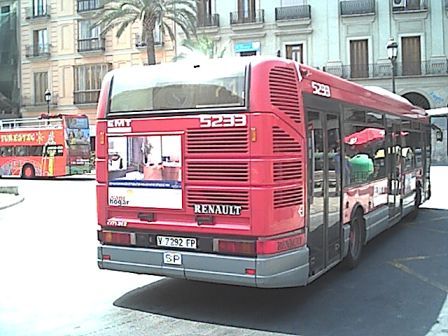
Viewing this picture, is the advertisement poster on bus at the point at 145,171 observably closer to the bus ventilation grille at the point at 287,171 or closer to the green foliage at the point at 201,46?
the bus ventilation grille at the point at 287,171

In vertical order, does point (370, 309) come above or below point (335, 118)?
below

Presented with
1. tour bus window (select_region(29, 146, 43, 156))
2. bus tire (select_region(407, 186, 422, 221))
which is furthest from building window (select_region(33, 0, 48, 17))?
bus tire (select_region(407, 186, 422, 221))

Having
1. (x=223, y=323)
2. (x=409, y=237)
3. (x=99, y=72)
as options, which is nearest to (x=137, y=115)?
(x=223, y=323)

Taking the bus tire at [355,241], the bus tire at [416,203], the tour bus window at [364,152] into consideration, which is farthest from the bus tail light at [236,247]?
the bus tire at [416,203]

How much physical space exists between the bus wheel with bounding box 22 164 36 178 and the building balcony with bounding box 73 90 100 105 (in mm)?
12717

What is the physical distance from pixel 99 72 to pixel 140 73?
4229 centimetres

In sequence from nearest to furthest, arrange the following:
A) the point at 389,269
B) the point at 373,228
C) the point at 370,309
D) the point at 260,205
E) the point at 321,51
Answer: the point at 260,205 < the point at 370,309 < the point at 389,269 < the point at 373,228 < the point at 321,51

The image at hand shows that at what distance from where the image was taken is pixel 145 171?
274 inches

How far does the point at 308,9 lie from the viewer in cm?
4197

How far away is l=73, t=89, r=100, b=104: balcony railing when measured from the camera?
158ft

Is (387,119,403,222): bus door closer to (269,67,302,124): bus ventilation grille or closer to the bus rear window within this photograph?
(269,67,302,124): bus ventilation grille

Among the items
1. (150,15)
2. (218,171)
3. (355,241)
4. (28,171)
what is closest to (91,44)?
(150,15)

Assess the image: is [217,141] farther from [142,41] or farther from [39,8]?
[39,8]

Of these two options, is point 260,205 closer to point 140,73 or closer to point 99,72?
point 140,73
